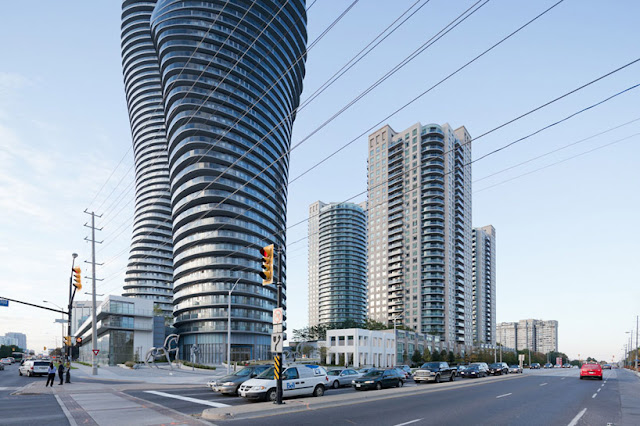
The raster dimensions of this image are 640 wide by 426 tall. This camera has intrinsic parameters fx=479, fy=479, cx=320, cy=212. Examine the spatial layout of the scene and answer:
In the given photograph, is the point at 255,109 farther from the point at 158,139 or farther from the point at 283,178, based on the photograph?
the point at 158,139

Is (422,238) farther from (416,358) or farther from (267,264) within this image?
(267,264)

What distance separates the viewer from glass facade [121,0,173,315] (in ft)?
472

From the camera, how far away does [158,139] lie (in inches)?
5709

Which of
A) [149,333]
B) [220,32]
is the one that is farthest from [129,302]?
[220,32]

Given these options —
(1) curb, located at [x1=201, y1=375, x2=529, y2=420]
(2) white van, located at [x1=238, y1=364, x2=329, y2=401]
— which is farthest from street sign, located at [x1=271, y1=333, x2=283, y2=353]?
(2) white van, located at [x1=238, y1=364, x2=329, y2=401]

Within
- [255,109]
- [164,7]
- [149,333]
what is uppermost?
[164,7]

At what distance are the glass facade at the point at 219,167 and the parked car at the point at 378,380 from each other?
205ft

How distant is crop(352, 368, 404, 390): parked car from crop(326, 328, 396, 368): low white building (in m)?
68.7

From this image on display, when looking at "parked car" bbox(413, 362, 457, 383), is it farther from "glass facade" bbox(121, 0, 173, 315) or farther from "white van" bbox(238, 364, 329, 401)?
"glass facade" bbox(121, 0, 173, 315)

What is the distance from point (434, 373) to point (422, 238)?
415ft

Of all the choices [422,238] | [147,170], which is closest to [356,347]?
[422,238]

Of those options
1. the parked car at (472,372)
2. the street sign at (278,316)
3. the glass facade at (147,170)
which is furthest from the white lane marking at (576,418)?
the glass facade at (147,170)

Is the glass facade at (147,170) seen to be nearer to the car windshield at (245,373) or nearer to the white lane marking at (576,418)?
the car windshield at (245,373)

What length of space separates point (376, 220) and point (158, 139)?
3255 inches
